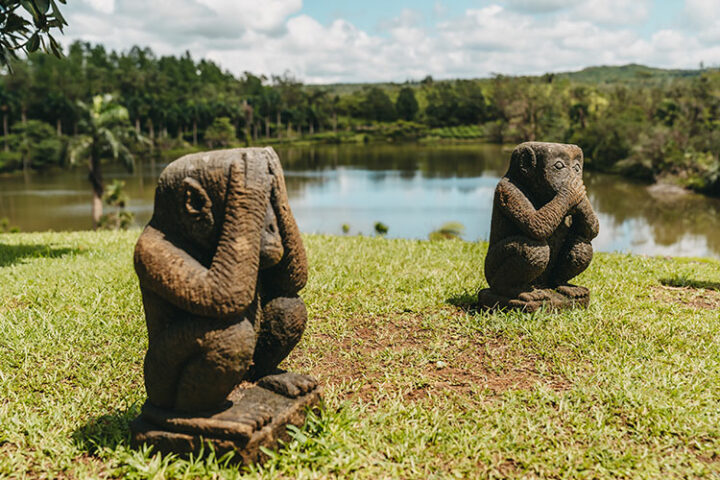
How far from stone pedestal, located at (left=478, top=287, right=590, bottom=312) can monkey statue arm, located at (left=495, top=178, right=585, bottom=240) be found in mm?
619

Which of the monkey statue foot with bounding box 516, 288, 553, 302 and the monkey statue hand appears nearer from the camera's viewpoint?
the monkey statue hand

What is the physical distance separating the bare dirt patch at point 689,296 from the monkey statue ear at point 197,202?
5.25 metres

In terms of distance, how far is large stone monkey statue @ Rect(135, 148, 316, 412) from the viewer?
2.81 meters

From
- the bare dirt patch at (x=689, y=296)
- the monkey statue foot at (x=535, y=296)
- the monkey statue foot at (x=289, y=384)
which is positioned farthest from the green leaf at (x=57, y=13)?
the bare dirt patch at (x=689, y=296)

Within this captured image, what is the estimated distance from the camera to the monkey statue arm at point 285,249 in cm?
308

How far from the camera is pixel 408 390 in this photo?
155 inches

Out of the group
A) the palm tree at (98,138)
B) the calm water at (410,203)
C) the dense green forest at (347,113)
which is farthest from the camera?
the dense green forest at (347,113)

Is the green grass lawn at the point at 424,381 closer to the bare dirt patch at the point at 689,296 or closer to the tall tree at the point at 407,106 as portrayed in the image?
the bare dirt patch at the point at 689,296

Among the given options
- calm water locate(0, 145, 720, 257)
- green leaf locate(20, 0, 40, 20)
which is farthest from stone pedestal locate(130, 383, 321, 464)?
calm water locate(0, 145, 720, 257)

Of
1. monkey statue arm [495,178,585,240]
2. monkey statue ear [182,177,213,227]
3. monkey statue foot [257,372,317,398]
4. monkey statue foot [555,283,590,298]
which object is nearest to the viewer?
monkey statue ear [182,177,213,227]

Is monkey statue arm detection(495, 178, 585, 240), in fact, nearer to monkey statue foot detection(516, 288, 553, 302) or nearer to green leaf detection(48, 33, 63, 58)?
monkey statue foot detection(516, 288, 553, 302)

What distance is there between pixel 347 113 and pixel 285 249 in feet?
278

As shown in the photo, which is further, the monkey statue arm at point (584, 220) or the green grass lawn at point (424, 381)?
the monkey statue arm at point (584, 220)

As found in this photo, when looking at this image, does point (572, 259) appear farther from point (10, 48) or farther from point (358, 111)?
point (358, 111)
